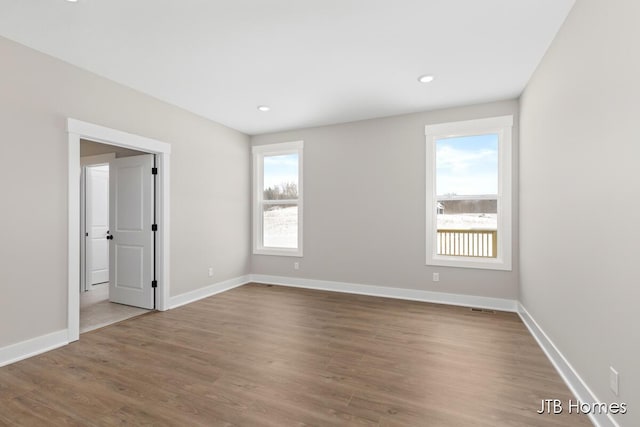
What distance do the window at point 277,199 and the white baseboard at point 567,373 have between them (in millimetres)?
3370

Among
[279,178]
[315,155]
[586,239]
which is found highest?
[315,155]

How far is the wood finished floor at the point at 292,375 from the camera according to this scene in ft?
6.09

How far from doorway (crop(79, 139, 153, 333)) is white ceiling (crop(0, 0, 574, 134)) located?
5.11ft

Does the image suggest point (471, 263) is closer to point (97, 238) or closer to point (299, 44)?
point (299, 44)

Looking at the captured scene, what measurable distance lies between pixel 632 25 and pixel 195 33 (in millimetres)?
2811

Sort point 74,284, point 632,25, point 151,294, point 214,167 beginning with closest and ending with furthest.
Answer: point 632,25 < point 74,284 < point 151,294 < point 214,167

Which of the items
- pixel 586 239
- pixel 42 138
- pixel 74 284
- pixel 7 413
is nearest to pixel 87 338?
pixel 74 284

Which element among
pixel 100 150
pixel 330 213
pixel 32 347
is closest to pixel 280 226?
pixel 330 213

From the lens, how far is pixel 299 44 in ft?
8.63

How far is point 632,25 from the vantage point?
1.47 m

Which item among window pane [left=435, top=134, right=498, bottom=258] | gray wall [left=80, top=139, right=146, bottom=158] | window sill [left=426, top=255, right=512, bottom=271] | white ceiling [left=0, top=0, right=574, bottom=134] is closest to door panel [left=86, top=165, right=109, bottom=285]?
gray wall [left=80, top=139, right=146, bottom=158]

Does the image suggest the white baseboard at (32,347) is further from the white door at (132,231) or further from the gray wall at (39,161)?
the white door at (132,231)

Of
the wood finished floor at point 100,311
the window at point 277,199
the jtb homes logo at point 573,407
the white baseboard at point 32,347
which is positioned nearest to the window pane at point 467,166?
the window at point 277,199

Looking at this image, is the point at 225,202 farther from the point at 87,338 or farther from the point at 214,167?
the point at 87,338
